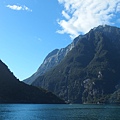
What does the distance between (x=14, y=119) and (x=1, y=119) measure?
5162 millimetres

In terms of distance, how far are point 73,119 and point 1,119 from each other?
1127 inches

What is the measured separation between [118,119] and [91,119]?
10610 millimetres

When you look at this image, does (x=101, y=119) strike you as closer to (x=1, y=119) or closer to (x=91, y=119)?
(x=91, y=119)

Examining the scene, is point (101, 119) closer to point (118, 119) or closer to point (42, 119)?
point (118, 119)

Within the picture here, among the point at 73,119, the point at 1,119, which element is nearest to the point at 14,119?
the point at 1,119

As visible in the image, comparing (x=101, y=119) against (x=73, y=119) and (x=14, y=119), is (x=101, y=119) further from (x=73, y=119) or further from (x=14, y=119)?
(x=14, y=119)

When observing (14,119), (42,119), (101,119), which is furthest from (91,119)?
(14,119)

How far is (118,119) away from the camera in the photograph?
111625mm

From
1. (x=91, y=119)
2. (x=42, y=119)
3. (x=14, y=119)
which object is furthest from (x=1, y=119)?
(x=91, y=119)

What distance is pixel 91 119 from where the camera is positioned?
11281 cm

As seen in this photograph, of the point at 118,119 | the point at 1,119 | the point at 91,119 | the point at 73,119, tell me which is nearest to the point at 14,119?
the point at 1,119

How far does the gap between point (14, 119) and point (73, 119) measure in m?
23.7

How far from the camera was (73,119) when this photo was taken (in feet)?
374

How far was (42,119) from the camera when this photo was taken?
115 metres
